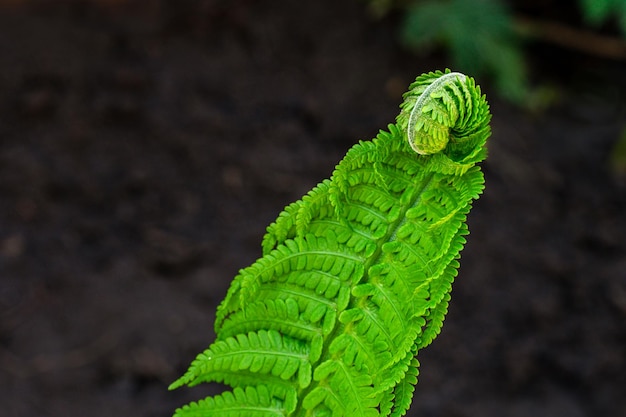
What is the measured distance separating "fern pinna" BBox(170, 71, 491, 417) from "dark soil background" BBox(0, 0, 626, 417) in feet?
5.66

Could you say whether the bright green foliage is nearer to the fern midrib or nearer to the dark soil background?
the dark soil background

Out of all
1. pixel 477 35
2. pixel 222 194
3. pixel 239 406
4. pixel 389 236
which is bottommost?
pixel 239 406

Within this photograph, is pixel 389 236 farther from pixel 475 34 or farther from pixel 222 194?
pixel 475 34

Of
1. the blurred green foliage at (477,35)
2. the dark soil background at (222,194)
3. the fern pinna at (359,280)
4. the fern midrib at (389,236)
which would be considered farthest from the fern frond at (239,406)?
the blurred green foliage at (477,35)

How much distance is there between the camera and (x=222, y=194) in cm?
334

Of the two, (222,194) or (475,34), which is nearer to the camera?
(222,194)

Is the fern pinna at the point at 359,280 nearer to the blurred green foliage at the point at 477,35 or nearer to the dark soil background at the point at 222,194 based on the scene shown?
the dark soil background at the point at 222,194

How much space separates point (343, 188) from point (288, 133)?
2.45 m

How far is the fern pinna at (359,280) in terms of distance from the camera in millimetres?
1081

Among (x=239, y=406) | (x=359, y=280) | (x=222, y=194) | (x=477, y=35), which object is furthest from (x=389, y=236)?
(x=477, y=35)

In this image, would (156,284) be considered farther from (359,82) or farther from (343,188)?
(343,188)

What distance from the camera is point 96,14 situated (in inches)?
147

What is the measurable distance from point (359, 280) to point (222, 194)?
2.25 m

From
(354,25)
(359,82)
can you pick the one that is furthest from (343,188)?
(354,25)
